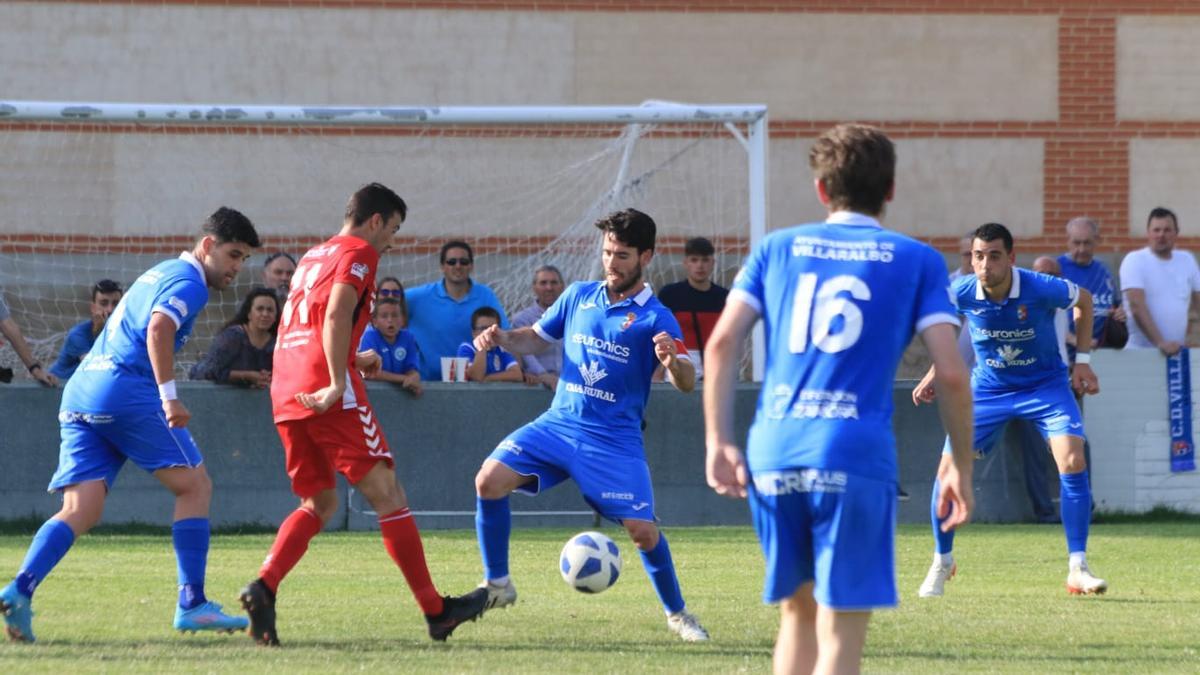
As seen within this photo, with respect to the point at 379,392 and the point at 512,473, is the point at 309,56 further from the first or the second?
the point at 512,473

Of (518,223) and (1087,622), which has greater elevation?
(518,223)

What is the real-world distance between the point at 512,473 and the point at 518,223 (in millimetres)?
10851

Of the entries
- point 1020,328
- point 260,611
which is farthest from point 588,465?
point 1020,328

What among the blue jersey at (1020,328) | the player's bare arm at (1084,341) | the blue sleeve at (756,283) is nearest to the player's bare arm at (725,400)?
the blue sleeve at (756,283)

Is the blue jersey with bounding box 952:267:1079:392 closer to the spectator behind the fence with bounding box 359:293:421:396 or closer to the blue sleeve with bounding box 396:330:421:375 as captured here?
the spectator behind the fence with bounding box 359:293:421:396

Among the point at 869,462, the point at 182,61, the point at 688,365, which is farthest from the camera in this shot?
the point at 182,61

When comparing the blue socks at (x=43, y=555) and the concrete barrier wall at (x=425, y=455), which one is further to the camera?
the concrete barrier wall at (x=425, y=455)

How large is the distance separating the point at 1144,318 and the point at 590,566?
860 cm

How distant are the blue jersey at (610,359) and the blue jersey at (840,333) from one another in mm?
2993

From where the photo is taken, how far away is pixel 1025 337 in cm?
987

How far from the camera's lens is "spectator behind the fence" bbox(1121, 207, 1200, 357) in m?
14.8

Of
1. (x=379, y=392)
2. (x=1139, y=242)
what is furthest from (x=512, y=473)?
(x=1139, y=242)

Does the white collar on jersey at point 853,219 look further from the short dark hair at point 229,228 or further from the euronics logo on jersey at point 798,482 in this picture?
the short dark hair at point 229,228

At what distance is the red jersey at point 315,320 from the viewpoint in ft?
23.3
